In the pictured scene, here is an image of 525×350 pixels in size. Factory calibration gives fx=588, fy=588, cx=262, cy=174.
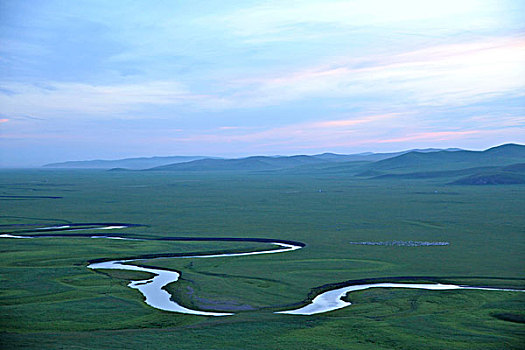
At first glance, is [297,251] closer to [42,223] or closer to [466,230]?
[466,230]

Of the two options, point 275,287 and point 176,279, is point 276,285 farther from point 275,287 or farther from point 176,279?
point 176,279

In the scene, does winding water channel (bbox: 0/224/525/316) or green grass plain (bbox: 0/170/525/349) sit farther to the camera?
winding water channel (bbox: 0/224/525/316)

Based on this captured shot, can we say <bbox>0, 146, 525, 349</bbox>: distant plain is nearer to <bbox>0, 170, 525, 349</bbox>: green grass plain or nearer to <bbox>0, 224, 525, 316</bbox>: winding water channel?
<bbox>0, 170, 525, 349</bbox>: green grass plain

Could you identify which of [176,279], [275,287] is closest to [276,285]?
[275,287]

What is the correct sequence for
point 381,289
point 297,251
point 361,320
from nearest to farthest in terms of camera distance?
point 361,320 < point 381,289 < point 297,251

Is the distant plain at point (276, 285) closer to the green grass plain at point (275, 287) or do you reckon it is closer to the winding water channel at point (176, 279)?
the green grass plain at point (275, 287)

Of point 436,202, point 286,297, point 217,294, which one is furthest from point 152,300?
point 436,202

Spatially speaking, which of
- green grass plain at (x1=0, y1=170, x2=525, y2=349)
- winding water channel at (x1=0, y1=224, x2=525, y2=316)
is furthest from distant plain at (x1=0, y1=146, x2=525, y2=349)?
winding water channel at (x1=0, y1=224, x2=525, y2=316)

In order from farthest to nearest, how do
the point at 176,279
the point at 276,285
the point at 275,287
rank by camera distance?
the point at 176,279 < the point at 276,285 < the point at 275,287

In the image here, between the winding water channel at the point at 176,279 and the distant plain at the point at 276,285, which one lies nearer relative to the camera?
the distant plain at the point at 276,285

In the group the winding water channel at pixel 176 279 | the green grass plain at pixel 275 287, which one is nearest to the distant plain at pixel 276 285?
the green grass plain at pixel 275 287

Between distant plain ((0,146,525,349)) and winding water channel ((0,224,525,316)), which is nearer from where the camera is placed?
distant plain ((0,146,525,349))
